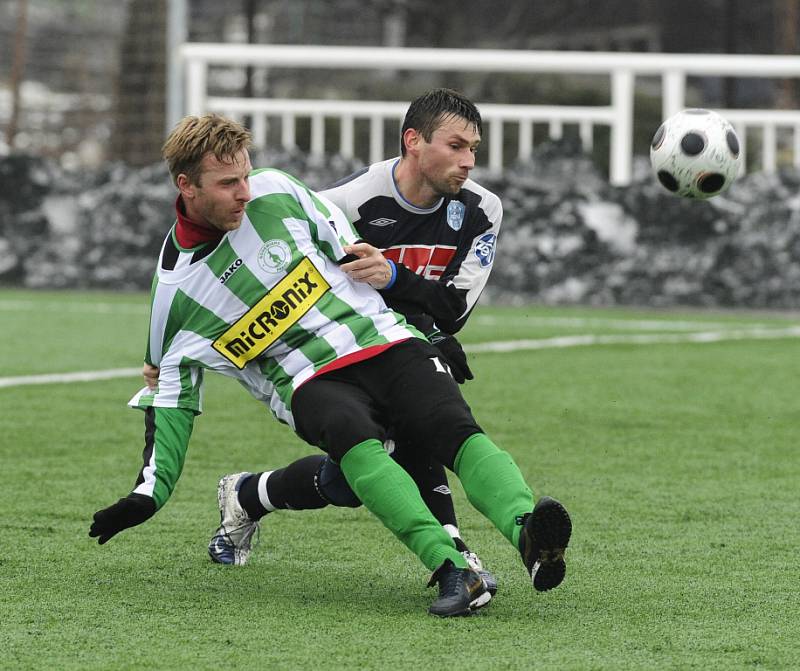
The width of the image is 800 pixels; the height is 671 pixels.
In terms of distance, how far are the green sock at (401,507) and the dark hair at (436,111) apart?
3.49ft

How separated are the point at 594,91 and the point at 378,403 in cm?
1887

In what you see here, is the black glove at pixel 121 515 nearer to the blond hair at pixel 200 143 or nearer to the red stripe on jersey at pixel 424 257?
the blond hair at pixel 200 143

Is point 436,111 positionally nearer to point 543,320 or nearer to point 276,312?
point 276,312

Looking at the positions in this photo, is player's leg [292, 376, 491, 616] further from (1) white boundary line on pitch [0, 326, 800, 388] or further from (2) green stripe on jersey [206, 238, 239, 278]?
(1) white boundary line on pitch [0, 326, 800, 388]

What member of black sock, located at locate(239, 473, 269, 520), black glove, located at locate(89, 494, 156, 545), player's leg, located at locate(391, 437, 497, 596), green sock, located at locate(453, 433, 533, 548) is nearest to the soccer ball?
player's leg, located at locate(391, 437, 497, 596)

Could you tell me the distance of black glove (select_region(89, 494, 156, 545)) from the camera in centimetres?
421

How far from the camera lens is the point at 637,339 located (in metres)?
11.3

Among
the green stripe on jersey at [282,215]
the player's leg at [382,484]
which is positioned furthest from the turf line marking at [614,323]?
the player's leg at [382,484]

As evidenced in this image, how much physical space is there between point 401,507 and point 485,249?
3.64ft

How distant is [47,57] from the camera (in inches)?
1124

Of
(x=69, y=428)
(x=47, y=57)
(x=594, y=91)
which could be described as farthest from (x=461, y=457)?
(x=47, y=57)

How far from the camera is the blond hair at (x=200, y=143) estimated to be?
429cm

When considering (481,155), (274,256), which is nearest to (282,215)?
(274,256)

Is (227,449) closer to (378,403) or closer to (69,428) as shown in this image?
(69,428)
